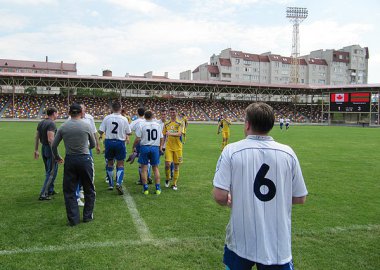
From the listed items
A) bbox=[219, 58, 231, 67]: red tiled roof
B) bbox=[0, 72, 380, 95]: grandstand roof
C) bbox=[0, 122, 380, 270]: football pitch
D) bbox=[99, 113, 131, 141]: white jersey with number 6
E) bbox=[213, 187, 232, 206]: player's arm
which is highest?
bbox=[219, 58, 231, 67]: red tiled roof

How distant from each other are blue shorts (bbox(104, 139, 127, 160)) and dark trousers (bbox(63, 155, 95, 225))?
1846mm

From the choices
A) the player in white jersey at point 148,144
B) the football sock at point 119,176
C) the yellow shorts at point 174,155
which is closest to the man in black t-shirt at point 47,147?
the football sock at point 119,176

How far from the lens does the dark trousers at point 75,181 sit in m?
5.69

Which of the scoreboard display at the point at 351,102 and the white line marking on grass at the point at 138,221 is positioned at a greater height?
the scoreboard display at the point at 351,102

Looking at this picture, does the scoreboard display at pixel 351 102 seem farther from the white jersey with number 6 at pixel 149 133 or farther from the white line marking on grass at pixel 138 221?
the white line marking on grass at pixel 138 221

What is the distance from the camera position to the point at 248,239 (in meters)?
2.46

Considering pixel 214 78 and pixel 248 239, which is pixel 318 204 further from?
pixel 214 78

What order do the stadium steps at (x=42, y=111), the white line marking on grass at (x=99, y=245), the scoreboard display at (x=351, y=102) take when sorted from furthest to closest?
the scoreboard display at (x=351, y=102)
the stadium steps at (x=42, y=111)
the white line marking on grass at (x=99, y=245)

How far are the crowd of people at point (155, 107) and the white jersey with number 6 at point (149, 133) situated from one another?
139 ft

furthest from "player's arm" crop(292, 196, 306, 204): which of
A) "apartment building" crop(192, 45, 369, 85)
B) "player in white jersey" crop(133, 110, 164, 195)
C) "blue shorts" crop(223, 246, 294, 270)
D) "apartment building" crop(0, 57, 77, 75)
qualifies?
"apartment building" crop(0, 57, 77, 75)

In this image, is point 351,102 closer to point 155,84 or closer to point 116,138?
point 155,84

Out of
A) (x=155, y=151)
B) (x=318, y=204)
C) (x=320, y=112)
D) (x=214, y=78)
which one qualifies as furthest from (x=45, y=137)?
(x=214, y=78)

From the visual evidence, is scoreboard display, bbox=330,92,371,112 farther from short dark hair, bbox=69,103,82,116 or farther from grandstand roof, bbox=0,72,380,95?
short dark hair, bbox=69,103,82,116

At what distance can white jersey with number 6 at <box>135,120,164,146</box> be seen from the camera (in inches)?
304
